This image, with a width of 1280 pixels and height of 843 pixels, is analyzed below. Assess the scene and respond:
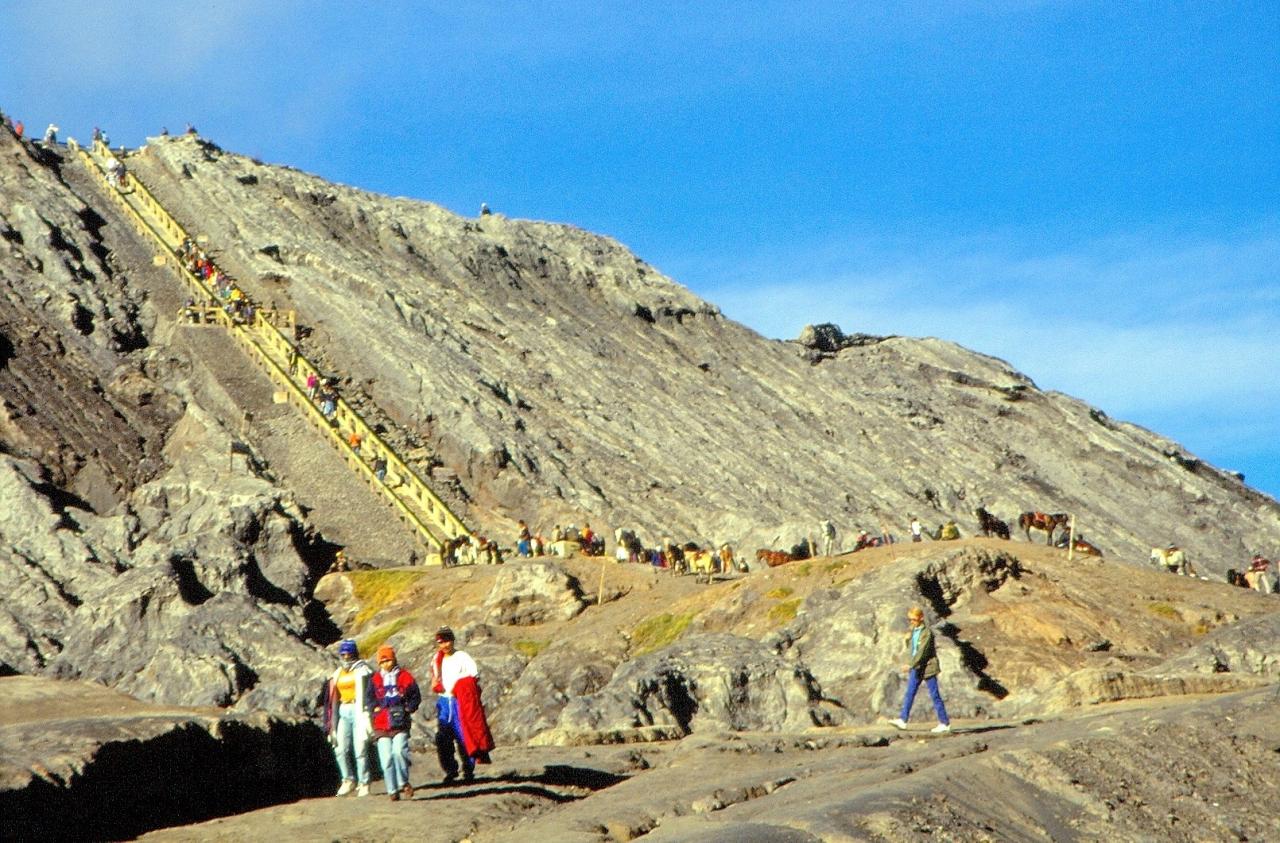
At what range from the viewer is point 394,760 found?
58.3ft

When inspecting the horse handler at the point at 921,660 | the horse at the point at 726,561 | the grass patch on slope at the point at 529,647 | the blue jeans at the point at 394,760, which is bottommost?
the blue jeans at the point at 394,760

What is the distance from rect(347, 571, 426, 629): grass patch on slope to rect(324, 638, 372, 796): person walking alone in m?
22.8

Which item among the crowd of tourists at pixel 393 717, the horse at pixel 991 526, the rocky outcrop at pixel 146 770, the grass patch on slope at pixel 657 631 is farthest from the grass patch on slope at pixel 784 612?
the crowd of tourists at pixel 393 717

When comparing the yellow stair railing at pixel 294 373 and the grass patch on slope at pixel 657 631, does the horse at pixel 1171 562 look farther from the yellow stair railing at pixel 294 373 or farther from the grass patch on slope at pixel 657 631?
the yellow stair railing at pixel 294 373

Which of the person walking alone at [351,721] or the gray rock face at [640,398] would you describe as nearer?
the person walking alone at [351,721]

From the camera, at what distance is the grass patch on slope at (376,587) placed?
4231 cm

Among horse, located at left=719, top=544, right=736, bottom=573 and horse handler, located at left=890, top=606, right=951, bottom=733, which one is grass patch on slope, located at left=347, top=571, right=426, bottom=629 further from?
horse handler, located at left=890, top=606, right=951, bottom=733

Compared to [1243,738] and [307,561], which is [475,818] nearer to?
[1243,738]

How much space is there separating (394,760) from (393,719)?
0.47 m

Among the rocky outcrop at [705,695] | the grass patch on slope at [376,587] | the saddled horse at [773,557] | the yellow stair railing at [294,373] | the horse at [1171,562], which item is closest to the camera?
the rocky outcrop at [705,695]

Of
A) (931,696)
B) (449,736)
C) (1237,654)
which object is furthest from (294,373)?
(449,736)

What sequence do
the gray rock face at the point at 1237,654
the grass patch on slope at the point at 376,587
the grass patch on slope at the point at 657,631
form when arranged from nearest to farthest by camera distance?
1. the gray rock face at the point at 1237,654
2. the grass patch on slope at the point at 657,631
3. the grass patch on slope at the point at 376,587

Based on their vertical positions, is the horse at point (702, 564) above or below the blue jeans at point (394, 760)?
above

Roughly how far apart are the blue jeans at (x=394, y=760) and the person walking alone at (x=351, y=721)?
553mm
